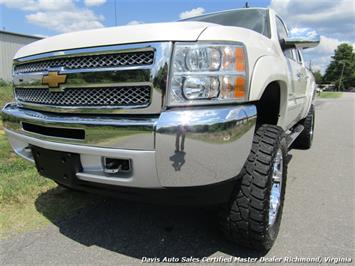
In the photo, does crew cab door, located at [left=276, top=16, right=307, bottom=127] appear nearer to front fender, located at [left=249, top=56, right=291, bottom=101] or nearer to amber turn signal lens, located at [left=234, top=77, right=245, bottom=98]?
front fender, located at [left=249, top=56, right=291, bottom=101]

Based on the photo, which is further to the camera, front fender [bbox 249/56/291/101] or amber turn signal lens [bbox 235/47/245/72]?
front fender [bbox 249/56/291/101]

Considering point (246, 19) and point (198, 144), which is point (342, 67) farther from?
point (198, 144)

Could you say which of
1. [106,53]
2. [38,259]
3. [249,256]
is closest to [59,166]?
[38,259]

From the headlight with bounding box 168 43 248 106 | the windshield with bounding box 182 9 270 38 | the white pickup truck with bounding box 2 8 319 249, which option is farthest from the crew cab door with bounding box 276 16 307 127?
the headlight with bounding box 168 43 248 106

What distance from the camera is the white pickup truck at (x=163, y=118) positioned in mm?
1992

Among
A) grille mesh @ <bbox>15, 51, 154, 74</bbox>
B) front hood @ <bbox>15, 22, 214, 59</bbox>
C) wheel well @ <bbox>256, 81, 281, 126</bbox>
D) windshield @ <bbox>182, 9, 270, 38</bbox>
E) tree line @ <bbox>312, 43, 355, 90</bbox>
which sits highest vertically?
windshield @ <bbox>182, 9, 270, 38</bbox>

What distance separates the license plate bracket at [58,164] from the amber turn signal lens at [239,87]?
1069 mm

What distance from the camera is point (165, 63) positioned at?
2.00 metres

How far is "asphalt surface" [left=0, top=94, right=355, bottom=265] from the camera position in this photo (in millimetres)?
2533

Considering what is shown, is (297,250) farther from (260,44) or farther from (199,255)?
(260,44)

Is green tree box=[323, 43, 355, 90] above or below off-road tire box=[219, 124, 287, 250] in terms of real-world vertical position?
below

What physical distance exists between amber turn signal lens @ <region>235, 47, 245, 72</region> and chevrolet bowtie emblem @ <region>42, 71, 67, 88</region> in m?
1.12

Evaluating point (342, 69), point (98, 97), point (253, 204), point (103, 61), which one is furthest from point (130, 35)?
point (342, 69)

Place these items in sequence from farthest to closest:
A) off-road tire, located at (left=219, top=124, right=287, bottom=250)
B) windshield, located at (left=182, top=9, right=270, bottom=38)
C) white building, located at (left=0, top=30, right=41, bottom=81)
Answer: white building, located at (left=0, top=30, right=41, bottom=81) → windshield, located at (left=182, top=9, right=270, bottom=38) → off-road tire, located at (left=219, top=124, right=287, bottom=250)
